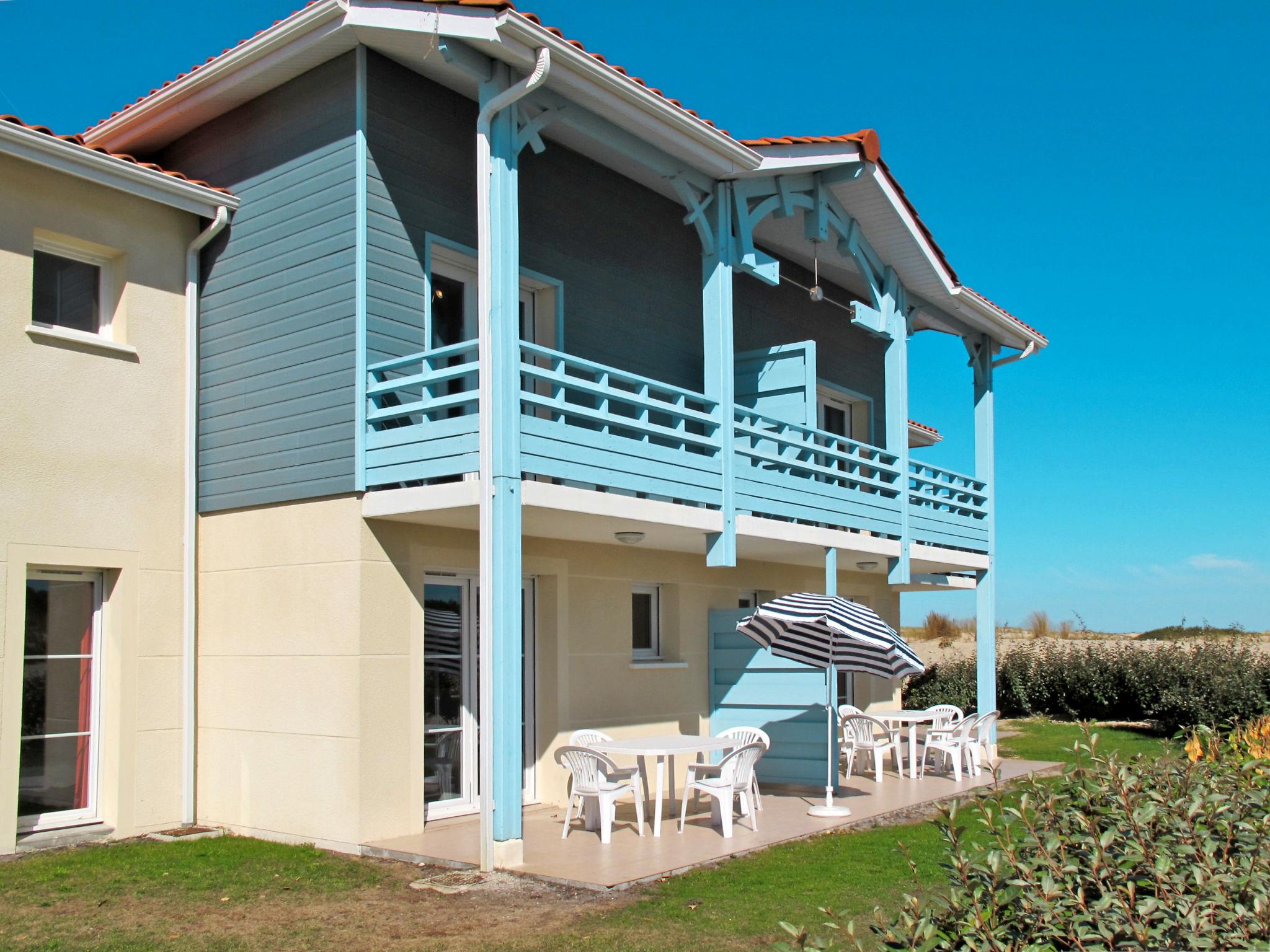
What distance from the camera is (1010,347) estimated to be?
57.6ft

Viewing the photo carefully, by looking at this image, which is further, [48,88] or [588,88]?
[48,88]

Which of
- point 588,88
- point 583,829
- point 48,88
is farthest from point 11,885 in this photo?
point 48,88

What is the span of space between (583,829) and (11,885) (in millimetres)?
4244

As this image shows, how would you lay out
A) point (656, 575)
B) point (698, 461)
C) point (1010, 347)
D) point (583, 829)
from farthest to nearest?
point (1010, 347)
point (656, 575)
point (698, 461)
point (583, 829)

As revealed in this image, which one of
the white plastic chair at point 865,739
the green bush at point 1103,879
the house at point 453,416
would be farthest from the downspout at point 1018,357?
the green bush at point 1103,879

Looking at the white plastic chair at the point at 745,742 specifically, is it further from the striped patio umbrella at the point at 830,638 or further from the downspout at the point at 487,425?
the downspout at the point at 487,425

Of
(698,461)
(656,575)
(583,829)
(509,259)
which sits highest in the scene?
(509,259)

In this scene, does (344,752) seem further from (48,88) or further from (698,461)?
(48,88)

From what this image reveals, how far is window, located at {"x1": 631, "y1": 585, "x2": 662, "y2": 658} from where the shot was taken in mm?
13406

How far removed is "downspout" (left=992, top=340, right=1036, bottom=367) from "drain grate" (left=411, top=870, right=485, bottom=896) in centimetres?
1173

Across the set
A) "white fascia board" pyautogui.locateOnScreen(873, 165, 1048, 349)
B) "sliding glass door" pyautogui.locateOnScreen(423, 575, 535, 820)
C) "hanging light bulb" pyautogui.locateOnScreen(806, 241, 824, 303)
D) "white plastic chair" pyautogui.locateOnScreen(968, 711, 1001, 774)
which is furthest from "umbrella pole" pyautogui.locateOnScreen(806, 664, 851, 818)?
"white fascia board" pyautogui.locateOnScreen(873, 165, 1048, 349)

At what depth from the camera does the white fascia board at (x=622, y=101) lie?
29.1 feet

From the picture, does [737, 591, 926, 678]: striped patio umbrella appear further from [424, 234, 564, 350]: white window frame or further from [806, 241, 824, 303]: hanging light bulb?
[806, 241, 824, 303]: hanging light bulb

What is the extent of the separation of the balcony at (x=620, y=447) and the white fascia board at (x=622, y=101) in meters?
2.07
